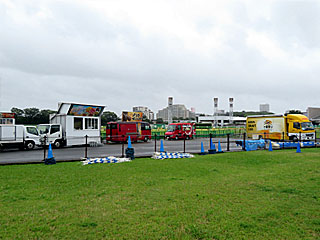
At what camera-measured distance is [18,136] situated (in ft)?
66.4

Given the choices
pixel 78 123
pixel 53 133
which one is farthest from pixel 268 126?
pixel 53 133

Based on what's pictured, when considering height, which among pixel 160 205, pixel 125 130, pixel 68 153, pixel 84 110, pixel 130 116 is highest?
pixel 130 116

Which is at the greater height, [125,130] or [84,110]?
[84,110]

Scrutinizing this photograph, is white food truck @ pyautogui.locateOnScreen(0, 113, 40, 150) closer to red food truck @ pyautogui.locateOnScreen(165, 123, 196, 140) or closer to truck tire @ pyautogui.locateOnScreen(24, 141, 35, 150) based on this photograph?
truck tire @ pyautogui.locateOnScreen(24, 141, 35, 150)

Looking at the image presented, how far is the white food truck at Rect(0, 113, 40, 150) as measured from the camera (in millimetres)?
19250

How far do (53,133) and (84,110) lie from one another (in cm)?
336

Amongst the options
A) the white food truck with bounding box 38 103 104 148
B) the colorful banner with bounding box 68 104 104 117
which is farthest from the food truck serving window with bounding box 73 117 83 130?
the colorful banner with bounding box 68 104 104 117

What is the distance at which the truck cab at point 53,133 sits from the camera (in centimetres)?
2194

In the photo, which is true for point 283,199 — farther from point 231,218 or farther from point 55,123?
point 55,123

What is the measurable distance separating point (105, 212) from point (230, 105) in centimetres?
8789

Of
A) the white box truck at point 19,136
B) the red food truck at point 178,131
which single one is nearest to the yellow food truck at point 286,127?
the red food truck at point 178,131

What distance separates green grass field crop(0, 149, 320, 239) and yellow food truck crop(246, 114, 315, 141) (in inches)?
752

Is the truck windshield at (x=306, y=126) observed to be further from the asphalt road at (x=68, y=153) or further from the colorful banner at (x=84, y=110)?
the colorful banner at (x=84, y=110)

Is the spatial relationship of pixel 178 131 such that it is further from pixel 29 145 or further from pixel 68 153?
pixel 68 153
